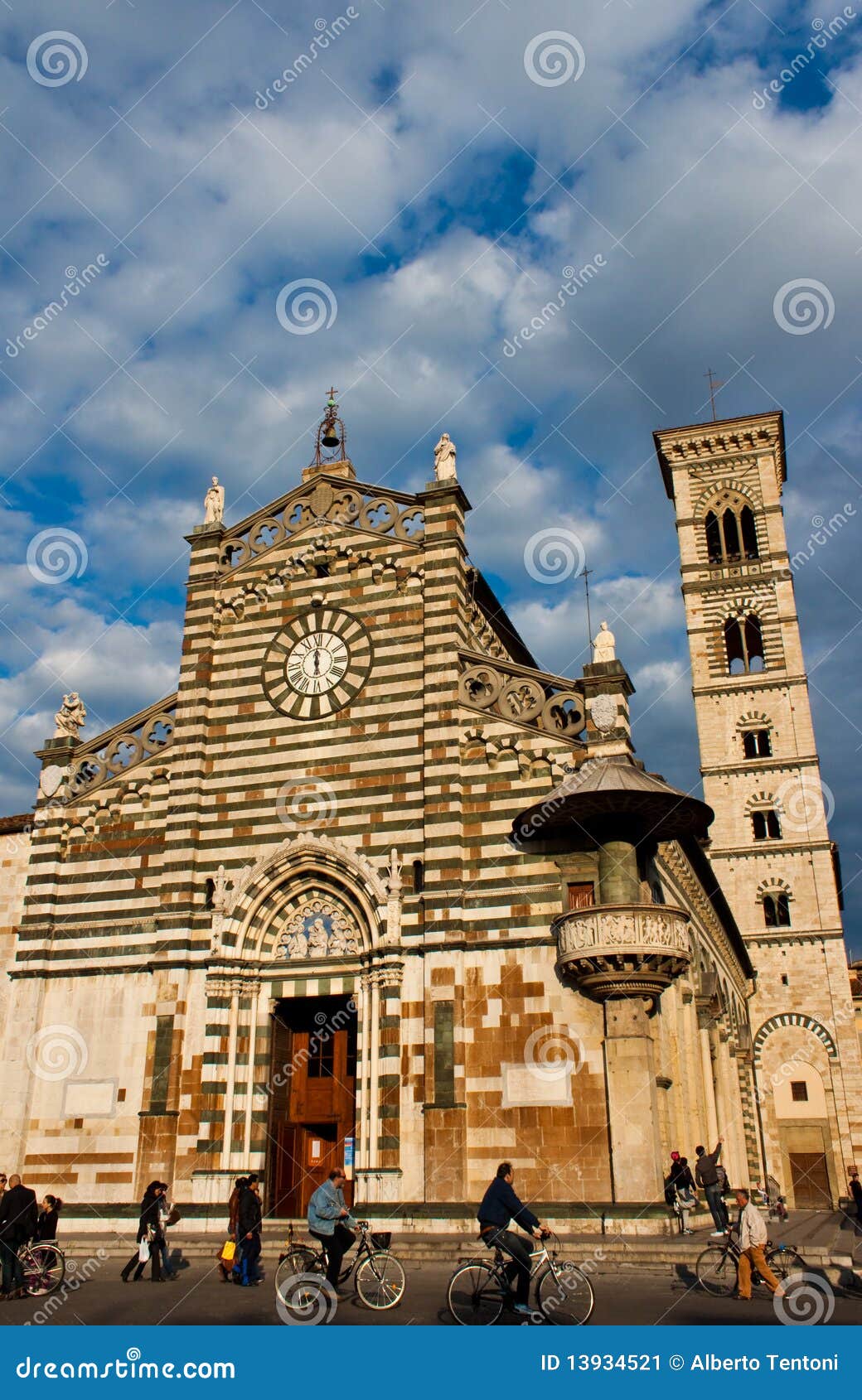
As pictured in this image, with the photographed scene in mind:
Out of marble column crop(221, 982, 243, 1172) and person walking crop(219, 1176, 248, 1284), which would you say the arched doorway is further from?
person walking crop(219, 1176, 248, 1284)

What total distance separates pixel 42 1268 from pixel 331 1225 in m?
4.14

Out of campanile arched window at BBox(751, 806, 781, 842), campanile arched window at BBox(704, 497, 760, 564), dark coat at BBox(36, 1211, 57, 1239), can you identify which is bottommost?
dark coat at BBox(36, 1211, 57, 1239)

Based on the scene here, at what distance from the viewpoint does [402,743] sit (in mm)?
22812

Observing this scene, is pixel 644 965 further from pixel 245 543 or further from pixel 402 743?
pixel 245 543

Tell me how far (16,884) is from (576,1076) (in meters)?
13.6

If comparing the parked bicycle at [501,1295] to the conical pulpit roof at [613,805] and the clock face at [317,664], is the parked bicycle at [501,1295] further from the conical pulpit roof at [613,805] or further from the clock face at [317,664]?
the clock face at [317,664]

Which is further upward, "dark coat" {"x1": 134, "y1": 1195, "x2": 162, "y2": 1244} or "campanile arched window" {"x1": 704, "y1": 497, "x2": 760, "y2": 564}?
"campanile arched window" {"x1": 704, "y1": 497, "x2": 760, "y2": 564}

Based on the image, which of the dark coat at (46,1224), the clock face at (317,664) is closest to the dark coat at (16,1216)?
the dark coat at (46,1224)

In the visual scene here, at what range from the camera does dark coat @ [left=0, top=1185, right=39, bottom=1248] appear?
13.9m

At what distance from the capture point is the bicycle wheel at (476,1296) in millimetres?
11133

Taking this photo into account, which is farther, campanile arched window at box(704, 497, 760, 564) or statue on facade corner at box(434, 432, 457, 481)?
campanile arched window at box(704, 497, 760, 564)

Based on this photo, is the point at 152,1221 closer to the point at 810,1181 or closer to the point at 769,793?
the point at 810,1181

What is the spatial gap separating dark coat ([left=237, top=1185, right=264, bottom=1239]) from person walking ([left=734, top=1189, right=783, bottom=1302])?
20.1ft

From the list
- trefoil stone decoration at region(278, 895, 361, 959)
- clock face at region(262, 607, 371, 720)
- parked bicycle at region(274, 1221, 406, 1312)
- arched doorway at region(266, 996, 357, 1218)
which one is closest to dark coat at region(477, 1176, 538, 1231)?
parked bicycle at region(274, 1221, 406, 1312)
